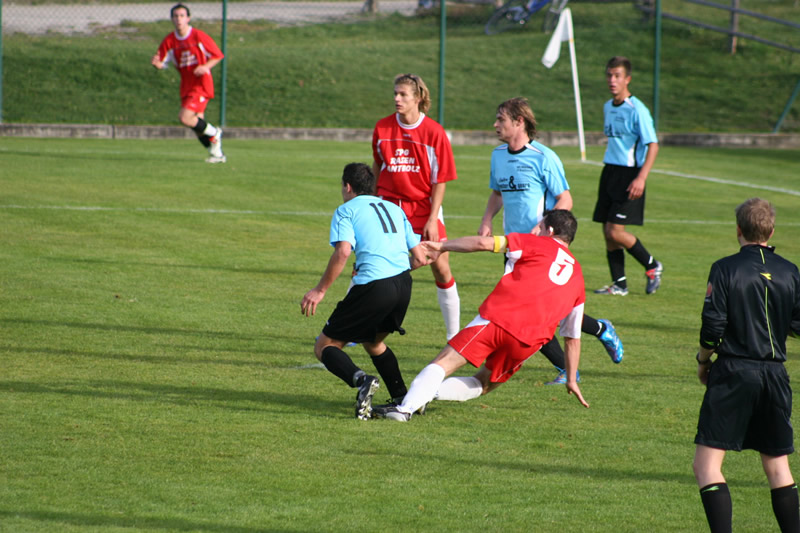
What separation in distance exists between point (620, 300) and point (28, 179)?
9214mm

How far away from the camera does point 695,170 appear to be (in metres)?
20.8

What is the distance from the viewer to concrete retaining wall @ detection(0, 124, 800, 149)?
21922 millimetres

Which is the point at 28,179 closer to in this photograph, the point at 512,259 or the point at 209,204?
the point at 209,204

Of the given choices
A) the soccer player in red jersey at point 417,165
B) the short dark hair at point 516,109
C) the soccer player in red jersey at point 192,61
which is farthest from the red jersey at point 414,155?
the soccer player in red jersey at point 192,61

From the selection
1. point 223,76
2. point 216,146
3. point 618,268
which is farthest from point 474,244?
point 223,76

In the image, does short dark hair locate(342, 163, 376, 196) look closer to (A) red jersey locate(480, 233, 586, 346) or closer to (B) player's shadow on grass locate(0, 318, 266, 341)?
(A) red jersey locate(480, 233, 586, 346)

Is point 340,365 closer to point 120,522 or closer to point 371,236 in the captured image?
point 371,236

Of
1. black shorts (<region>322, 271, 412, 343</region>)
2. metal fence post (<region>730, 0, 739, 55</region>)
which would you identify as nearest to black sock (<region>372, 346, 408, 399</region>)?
black shorts (<region>322, 271, 412, 343</region>)

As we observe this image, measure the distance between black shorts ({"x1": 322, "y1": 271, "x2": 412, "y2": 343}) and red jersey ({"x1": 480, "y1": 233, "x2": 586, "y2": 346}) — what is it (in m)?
0.66

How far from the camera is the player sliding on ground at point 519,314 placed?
5.99 m

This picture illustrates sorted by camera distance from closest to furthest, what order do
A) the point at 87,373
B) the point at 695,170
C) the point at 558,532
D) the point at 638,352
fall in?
the point at 558,532 < the point at 87,373 < the point at 638,352 < the point at 695,170

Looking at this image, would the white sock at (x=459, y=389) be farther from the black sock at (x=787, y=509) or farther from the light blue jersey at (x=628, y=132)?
the light blue jersey at (x=628, y=132)

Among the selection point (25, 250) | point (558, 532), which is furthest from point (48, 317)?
point (558, 532)

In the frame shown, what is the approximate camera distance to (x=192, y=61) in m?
17.6
